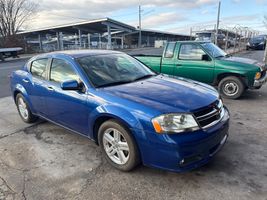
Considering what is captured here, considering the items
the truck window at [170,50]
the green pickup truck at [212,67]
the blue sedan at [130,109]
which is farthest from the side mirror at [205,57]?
the blue sedan at [130,109]

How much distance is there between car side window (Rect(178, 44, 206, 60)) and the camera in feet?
23.7

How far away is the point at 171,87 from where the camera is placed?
365cm

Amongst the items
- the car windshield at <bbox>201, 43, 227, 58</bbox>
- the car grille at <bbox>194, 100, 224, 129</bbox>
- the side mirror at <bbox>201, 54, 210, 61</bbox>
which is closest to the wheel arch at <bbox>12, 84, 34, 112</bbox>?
the car grille at <bbox>194, 100, 224, 129</bbox>

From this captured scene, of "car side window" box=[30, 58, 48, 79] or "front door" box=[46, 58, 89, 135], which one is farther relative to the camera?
"car side window" box=[30, 58, 48, 79]

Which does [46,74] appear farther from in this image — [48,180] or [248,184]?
[248,184]

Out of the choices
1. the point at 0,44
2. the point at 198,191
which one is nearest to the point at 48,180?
the point at 198,191

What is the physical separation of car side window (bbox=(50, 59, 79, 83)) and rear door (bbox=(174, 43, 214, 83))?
407 centimetres

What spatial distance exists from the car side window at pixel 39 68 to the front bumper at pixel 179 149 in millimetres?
2598

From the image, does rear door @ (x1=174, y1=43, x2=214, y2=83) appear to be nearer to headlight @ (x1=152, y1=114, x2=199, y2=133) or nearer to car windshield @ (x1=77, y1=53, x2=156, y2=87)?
car windshield @ (x1=77, y1=53, x2=156, y2=87)

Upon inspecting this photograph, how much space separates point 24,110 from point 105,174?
289 centimetres

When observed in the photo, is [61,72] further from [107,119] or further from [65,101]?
[107,119]

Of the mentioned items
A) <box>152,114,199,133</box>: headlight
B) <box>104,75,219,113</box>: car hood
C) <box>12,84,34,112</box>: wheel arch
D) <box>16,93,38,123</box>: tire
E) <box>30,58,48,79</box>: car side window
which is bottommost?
<box>16,93,38,123</box>: tire

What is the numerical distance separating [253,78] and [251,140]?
2908mm

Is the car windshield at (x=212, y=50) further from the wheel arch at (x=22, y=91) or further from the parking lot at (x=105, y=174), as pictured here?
the wheel arch at (x=22, y=91)
